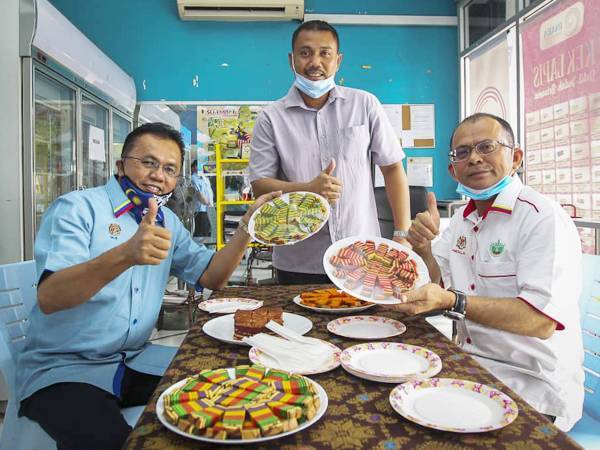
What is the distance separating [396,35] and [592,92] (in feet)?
7.68

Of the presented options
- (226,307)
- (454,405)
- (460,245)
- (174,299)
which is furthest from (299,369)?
(174,299)

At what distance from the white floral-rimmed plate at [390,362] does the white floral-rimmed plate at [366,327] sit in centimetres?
11

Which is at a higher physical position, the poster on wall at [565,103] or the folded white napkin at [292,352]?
the poster on wall at [565,103]

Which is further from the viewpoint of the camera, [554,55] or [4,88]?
[554,55]

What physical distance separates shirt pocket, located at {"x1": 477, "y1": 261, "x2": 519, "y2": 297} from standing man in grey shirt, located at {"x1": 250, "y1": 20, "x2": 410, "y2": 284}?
69cm

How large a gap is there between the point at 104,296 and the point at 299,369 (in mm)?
744

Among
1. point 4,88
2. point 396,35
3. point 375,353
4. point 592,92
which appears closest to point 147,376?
point 375,353

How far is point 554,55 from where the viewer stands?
353 cm

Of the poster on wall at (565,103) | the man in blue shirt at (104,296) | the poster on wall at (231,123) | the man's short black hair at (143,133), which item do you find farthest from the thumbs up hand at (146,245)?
the poster on wall at (231,123)

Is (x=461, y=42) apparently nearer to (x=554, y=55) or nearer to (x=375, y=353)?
(x=554, y=55)

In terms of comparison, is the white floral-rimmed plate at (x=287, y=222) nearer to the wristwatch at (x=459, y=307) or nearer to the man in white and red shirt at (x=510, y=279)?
the man in white and red shirt at (x=510, y=279)

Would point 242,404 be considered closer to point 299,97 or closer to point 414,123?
Result: point 299,97

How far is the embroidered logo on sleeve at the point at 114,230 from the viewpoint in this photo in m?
1.52

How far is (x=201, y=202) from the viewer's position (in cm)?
487
